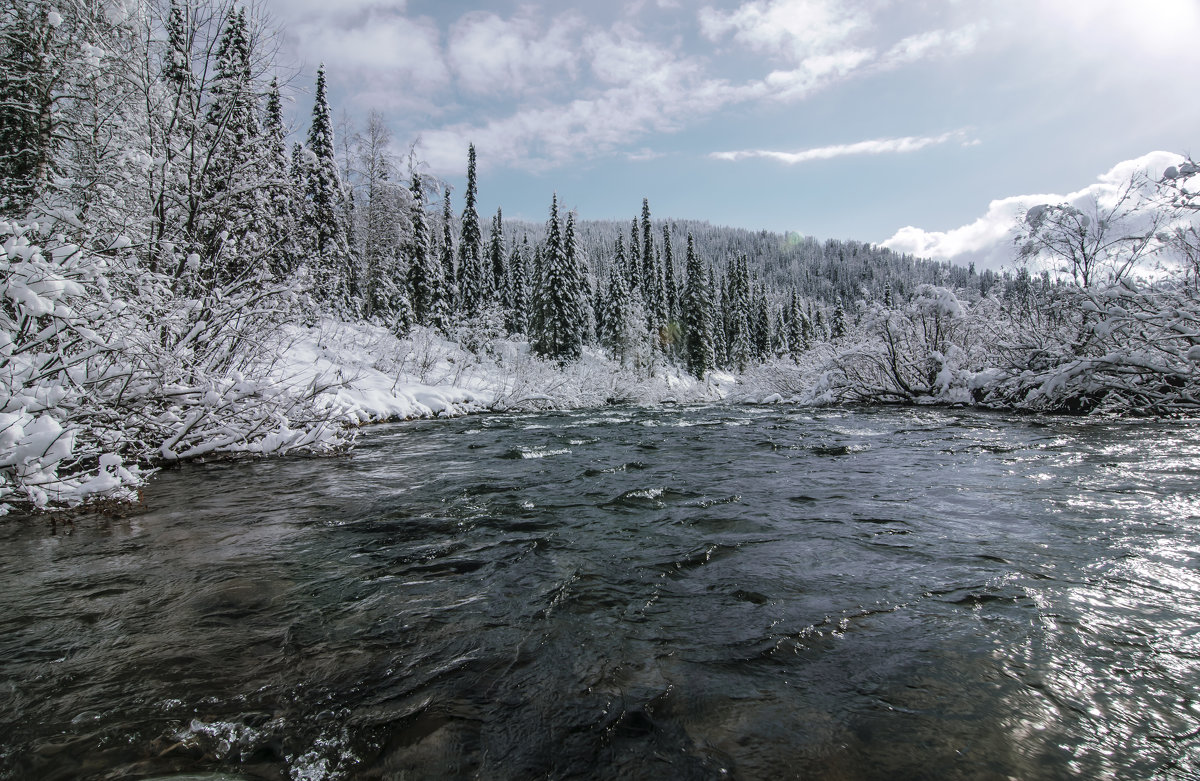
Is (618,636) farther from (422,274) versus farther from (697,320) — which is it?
(697,320)

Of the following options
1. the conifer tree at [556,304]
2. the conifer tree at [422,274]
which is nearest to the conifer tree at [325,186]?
the conifer tree at [422,274]

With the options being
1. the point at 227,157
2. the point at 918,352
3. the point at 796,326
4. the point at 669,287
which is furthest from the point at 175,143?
the point at 796,326

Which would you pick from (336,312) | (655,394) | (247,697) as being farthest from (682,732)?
(655,394)

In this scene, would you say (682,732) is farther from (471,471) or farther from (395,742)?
(471,471)

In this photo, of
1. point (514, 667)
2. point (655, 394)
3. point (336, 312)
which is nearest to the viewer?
point (514, 667)

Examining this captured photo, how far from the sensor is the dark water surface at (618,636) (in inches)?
70.1

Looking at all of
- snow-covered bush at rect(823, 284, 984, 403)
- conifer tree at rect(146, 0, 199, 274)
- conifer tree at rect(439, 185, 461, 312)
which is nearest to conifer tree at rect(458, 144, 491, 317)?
conifer tree at rect(439, 185, 461, 312)

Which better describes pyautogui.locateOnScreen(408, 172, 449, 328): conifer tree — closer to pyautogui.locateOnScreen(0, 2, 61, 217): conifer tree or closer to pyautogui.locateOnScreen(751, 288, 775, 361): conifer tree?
pyautogui.locateOnScreen(0, 2, 61, 217): conifer tree

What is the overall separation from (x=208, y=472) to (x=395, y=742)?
21.9ft

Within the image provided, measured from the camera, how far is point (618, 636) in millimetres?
2578

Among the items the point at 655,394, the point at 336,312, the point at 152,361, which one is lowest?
the point at 655,394

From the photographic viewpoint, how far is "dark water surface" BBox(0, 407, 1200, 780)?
178 cm

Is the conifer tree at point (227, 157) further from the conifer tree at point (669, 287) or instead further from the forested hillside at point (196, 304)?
the conifer tree at point (669, 287)

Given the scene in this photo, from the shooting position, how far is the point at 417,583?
3258 mm
